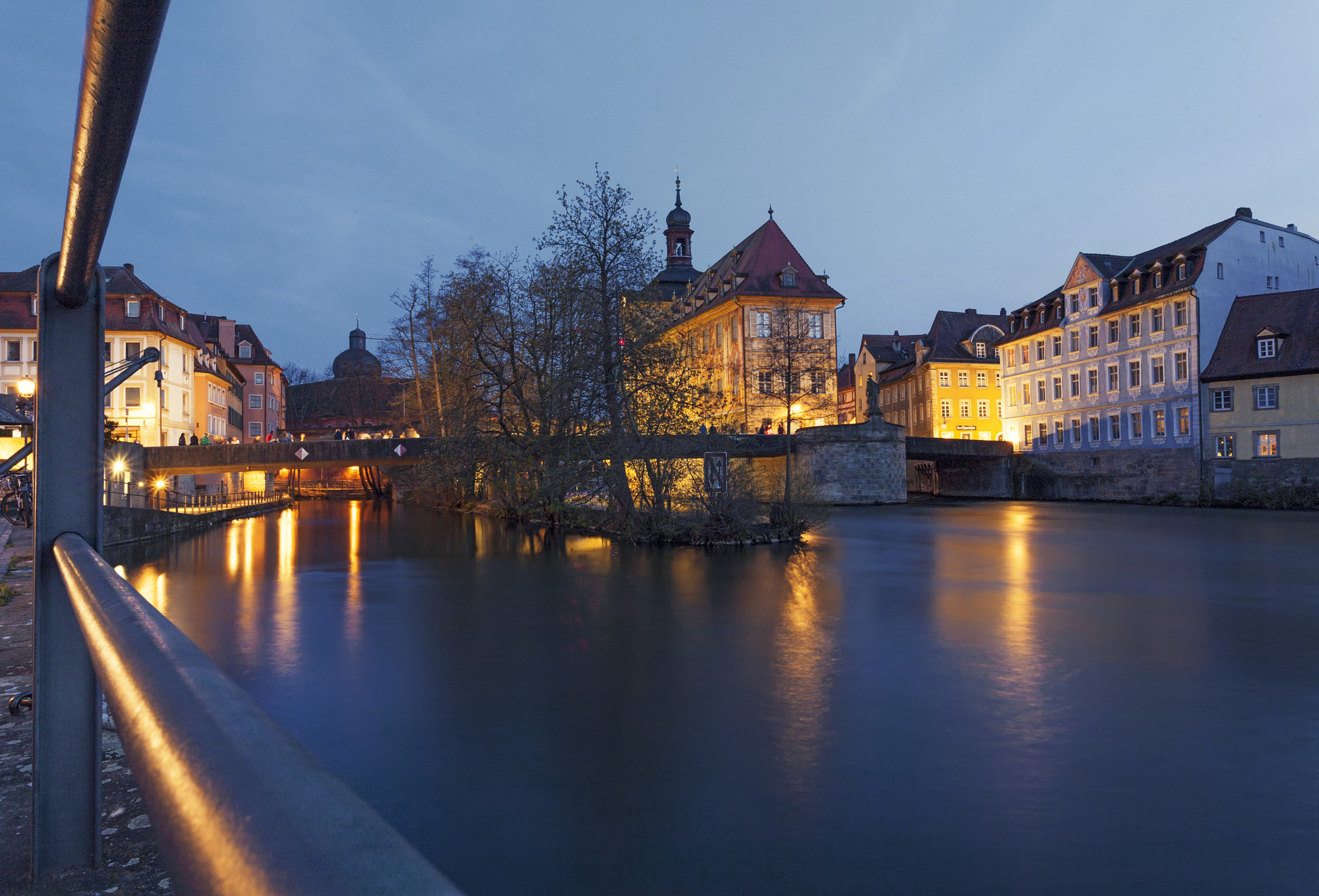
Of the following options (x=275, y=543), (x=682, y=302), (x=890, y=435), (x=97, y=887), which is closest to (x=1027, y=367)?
(x=890, y=435)

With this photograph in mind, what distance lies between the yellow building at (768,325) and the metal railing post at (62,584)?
47499mm

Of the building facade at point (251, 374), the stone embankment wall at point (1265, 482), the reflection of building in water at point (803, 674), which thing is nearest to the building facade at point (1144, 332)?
the stone embankment wall at point (1265, 482)

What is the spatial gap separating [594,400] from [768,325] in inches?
1504

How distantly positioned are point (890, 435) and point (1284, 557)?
28.2 m

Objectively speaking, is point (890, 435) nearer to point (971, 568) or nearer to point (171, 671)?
point (971, 568)

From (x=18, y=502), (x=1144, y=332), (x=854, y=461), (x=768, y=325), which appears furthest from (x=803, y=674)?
(x=768, y=325)

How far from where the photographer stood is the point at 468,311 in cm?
3200

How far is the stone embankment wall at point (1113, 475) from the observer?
47.5m

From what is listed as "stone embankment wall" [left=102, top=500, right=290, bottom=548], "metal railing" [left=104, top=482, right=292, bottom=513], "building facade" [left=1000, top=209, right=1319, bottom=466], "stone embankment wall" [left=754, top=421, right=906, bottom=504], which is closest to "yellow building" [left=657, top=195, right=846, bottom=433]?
"stone embankment wall" [left=754, top=421, right=906, bottom=504]

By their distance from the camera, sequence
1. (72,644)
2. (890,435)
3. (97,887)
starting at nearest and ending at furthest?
(72,644) < (97,887) < (890,435)

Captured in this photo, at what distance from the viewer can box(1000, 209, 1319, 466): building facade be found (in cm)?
4772

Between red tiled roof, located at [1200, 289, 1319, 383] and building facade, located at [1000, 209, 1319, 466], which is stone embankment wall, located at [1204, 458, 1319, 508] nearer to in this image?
building facade, located at [1000, 209, 1319, 466]

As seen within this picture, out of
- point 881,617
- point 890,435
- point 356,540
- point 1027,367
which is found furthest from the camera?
point 1027,367

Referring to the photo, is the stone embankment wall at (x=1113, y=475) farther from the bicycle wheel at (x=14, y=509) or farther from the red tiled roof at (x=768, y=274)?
the bicycle wheel at (x=14, y=509)
